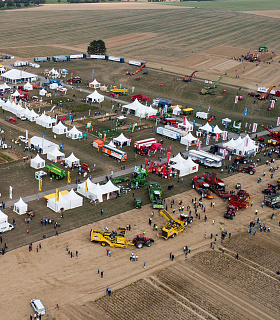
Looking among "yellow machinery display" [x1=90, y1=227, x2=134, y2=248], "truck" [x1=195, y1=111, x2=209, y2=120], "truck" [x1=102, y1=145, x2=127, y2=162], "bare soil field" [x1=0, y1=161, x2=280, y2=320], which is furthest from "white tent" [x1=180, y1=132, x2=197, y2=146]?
"yellow machinery display" [x1=90, y1=227, x2=134, y2=248]

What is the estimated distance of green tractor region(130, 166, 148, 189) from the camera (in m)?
53.8

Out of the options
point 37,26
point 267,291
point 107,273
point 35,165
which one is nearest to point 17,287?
point 107,273

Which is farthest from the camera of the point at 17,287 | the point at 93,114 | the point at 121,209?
the point at 93,114

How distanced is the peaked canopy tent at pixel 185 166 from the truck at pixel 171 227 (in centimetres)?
1229

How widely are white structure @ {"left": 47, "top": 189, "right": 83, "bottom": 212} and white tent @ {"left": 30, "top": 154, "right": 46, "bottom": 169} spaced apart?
408 inches

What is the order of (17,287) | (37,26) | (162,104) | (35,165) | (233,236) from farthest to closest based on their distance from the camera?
(37,26)
(162,104)
(35,165)
(233,236)
(17,287)

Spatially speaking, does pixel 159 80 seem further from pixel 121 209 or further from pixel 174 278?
pixel 174 278

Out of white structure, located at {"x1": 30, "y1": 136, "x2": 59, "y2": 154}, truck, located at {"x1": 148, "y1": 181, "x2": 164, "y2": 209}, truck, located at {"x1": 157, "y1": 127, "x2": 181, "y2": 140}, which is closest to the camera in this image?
truck, located at {"x1": 148, "y1": 181, "x2": 164, "y2": 209}

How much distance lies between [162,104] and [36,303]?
61.4 m

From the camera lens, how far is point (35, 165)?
5722 cm

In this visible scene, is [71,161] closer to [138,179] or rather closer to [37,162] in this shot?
[37,162]

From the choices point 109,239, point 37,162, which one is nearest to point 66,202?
point 109,239

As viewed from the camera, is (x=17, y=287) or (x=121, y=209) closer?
(x=17, y=287)

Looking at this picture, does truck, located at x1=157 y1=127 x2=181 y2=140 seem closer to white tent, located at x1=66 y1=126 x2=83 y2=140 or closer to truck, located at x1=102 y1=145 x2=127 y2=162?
truck, located at x1=102 y1=145 x2=127 y2=162
